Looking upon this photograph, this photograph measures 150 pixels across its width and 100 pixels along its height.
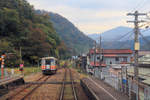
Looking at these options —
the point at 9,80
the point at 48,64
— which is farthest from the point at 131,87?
the point at 48,64

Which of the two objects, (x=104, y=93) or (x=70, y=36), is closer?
(x=104, y=93)

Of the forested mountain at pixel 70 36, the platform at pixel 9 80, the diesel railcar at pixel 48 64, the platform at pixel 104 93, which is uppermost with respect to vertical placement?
the forested mountain at pixel 70 36

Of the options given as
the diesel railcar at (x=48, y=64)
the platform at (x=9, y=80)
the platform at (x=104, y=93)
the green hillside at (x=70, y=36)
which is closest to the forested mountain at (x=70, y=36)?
the green hillside at (x=70, y=36)

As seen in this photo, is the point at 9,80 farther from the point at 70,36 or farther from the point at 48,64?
the point at 70,36

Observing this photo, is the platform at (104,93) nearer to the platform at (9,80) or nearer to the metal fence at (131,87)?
the metal fence at (131,87)

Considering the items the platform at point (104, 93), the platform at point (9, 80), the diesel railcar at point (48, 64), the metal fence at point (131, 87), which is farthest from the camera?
the diesel railcar at point (48, 64)

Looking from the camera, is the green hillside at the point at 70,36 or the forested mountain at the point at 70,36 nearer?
the forested mountain at the point at 70,36

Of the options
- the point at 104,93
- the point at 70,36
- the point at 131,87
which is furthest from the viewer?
the point at 70,36

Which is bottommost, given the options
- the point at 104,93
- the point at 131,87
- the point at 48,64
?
the point at 104,93

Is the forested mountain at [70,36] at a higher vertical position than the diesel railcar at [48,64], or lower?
higher

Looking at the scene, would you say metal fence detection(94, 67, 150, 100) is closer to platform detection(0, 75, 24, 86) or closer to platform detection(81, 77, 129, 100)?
platform detection(81, 77, 129, 100)

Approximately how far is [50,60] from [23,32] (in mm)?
20714

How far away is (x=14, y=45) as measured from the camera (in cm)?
4184

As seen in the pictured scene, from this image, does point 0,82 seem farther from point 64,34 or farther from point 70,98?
point 64,34
